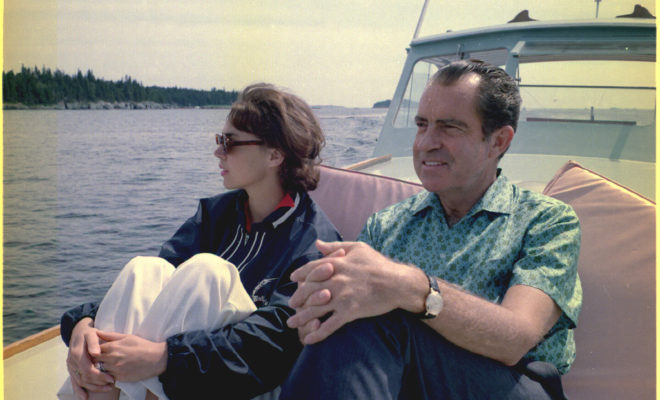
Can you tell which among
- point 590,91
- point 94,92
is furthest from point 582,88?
point 94,92

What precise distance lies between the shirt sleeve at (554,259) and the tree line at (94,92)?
1301 centimetres

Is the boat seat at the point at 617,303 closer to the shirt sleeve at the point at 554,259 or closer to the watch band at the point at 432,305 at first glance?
the shirt sleeve at the point at 554,259

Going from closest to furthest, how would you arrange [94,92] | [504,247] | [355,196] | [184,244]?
1. [504,247]
2. [184,244]
3. [355,196]
4. [94,92]

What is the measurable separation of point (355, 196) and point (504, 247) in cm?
78

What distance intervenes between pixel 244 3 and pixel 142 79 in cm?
2077

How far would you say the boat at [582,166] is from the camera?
148cm

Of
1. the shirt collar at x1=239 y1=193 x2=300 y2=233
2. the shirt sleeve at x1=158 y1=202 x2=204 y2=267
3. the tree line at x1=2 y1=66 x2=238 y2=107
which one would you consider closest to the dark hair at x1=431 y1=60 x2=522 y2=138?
the shirt collar at x1=239 y1=193 x2=300 y2=233

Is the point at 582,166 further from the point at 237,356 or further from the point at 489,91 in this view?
the point at 237,356

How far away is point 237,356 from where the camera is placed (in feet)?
4.59

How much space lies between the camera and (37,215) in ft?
46.8

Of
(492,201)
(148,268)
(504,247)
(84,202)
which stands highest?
(492,201)

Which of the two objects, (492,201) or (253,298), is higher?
(492,201)

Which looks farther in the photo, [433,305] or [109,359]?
[109,359]

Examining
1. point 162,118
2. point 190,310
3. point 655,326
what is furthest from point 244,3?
point 162,118
